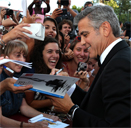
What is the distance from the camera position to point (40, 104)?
8.54 feet

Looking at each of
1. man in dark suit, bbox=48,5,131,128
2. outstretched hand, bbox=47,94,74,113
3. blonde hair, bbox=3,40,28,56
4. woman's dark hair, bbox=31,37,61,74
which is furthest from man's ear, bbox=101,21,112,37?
woman's dark hair, bbox=31,37,61,74

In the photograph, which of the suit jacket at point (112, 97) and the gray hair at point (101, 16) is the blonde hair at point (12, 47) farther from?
the suit jacket at point (112, 97)

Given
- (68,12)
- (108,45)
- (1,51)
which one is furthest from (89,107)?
(68,12)

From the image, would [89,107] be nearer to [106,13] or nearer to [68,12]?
[106,13]

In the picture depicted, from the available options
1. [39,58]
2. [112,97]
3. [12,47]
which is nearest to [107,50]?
[112,97]

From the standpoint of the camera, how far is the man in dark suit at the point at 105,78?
3.74 ft

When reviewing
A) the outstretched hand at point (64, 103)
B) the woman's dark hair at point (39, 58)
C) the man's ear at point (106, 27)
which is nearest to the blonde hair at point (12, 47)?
the woman's dark hair at point (39, 58)

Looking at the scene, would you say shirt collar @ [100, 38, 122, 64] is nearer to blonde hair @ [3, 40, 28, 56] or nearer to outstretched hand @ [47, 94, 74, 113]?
outstretched hand @ [47, 94, 74, 113]

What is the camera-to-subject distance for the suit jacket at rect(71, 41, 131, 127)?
3.69ft

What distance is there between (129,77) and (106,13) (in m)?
0.62

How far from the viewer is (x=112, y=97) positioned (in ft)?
3.85

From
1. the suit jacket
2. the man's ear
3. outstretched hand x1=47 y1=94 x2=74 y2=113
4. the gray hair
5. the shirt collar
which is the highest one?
the gray hair

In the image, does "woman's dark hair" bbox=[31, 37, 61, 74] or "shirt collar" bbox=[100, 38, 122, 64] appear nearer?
"shirt collar" bbox=[100, 38, 122, 64]

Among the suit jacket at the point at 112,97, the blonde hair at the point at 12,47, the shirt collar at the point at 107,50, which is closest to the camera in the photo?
the suit jacket at the point at 112,97
